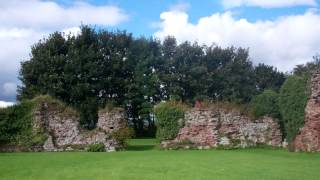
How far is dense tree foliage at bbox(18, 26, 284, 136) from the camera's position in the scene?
46.9m

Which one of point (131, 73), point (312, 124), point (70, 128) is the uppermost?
point (131, 73)

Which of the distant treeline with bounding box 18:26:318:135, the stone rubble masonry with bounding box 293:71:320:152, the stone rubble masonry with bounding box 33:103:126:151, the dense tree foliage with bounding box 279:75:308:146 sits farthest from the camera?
the distant treeline with bounding box 18:26:318:135

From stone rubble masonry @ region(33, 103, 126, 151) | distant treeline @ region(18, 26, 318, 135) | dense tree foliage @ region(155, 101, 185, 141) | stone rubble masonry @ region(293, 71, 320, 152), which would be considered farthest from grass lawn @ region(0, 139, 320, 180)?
distant treeline @ region(18, 26, 318, 135)

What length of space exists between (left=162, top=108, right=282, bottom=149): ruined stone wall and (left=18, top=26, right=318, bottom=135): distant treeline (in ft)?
53.5

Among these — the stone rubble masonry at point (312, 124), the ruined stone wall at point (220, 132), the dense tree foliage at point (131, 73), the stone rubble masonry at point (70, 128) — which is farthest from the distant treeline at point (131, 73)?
the stone rubble masonry at point (312, 124)

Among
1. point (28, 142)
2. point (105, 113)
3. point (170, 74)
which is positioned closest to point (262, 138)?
point (105, 113)

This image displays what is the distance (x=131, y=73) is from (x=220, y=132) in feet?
77.3

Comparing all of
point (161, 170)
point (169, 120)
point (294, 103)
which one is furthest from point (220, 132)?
point (161, 170)

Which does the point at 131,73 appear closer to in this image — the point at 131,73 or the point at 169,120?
the point at 131,73

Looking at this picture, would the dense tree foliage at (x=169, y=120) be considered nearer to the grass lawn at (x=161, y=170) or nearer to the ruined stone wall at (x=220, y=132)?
the ruined stone wall at (x=220, y=132)

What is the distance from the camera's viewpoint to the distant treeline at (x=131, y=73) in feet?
154

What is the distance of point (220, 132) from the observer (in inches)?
1211

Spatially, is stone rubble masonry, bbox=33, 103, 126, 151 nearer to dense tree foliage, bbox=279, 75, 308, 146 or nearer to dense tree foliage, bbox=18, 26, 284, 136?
dense tree foliage, bbox=279, 75, 308, 146

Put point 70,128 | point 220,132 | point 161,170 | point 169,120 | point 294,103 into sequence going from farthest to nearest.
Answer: point 169,120 < point 220,132 < point 70,128 < point 294,103 < point 161,170
